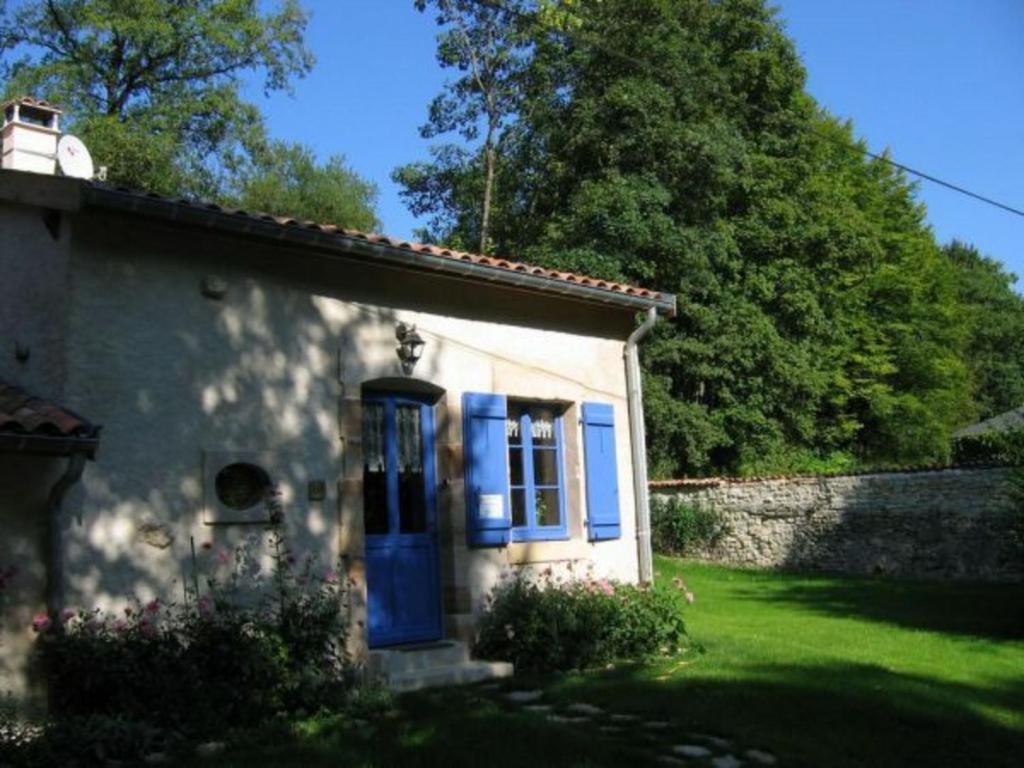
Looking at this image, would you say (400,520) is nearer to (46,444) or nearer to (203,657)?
(203,657)

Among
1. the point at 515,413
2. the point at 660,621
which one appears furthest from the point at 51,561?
the point at 660,621

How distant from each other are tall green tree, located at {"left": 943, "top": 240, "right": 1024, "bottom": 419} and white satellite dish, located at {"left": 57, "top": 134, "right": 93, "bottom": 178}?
42.3 m

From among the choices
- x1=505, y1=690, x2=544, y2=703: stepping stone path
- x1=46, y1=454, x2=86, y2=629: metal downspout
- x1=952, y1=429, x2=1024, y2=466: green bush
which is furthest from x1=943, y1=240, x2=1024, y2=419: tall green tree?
x1=46, y1=454, x2=86, y2=629: metal downspout

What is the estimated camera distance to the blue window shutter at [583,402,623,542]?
916 centimetres

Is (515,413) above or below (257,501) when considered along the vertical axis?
above

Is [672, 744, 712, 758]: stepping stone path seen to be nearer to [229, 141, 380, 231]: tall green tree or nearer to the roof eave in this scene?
the roof eave

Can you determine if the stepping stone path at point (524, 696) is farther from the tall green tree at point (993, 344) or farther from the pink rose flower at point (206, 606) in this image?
the tall green tree at point (993, 344)

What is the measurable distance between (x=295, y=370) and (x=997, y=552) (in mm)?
13054

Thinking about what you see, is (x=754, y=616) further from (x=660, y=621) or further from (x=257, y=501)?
A: (x=257, y=501)

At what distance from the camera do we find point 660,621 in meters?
8.41

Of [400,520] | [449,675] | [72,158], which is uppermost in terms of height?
[72,158]

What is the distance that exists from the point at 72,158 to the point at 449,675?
5.27m

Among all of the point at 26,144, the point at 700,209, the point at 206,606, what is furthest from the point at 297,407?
the point at 700,209

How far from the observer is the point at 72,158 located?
25.5ft
